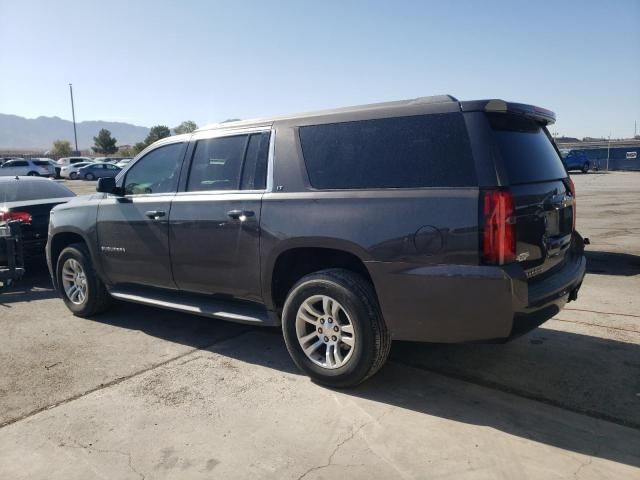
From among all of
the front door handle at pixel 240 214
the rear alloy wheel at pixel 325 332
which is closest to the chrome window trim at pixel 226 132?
the front door handle at pixel 240 214

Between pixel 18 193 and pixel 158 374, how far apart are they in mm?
5425

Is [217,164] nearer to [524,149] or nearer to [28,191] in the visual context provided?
[524,149]

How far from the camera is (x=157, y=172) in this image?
5074mm

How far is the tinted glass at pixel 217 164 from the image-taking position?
14.5 ft

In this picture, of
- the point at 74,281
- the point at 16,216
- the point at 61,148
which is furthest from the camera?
the point at 61,148

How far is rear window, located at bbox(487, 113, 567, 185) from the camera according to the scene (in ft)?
11.0

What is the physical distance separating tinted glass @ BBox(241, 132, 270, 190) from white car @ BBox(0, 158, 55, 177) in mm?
35168

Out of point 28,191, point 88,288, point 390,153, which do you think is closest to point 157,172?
point 88,288

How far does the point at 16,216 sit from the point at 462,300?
6796mm

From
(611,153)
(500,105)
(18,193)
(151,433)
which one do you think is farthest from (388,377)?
(611,153)

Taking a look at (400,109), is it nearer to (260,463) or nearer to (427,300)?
(427,300)

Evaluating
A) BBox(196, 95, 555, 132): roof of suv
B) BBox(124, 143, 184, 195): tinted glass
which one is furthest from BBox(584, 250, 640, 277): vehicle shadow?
BBox(124, 143, 184, 195): tinted glass

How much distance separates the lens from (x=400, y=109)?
357 cm

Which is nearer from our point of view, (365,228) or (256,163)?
(365,228)
